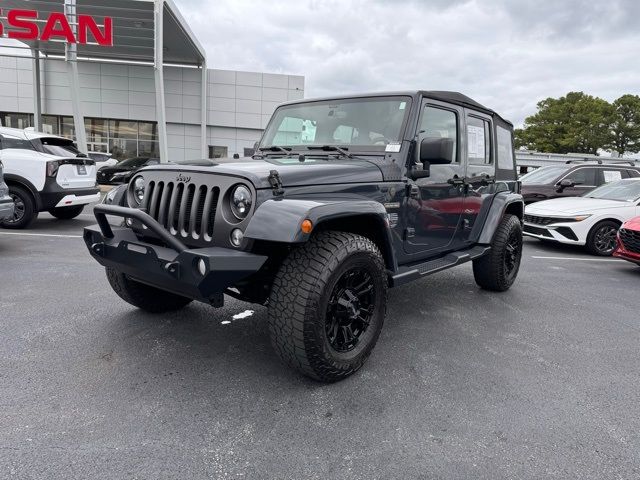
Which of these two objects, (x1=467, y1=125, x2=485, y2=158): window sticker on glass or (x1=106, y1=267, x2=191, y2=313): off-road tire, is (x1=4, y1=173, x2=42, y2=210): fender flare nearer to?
(x1=106, y1=267, x2=191, y2=313): off-road tire

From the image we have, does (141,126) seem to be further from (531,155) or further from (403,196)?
(403,196)

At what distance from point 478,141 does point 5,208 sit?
5803 millimetres

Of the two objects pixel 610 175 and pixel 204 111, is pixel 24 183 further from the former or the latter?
pixel 204 111

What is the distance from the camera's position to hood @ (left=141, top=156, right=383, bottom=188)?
8.52ft

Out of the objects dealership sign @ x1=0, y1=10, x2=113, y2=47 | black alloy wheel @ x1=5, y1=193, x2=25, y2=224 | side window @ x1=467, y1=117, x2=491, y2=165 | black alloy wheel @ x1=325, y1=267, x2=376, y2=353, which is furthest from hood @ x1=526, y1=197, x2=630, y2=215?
dealership sign @ x1=0, y1=10, x2=113, y2=47

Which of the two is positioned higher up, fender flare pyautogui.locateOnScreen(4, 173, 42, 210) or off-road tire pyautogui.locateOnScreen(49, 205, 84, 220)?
fender flare pyautogui.locateOnScreen(4, 173, 42, 210)

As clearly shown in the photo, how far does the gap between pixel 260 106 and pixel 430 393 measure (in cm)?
2616

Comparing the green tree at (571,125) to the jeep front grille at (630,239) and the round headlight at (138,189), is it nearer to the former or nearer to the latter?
the jeep front grille at (630,239)

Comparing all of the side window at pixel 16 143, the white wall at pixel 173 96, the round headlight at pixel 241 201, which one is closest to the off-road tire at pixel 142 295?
the round headlight at pixel 241 201

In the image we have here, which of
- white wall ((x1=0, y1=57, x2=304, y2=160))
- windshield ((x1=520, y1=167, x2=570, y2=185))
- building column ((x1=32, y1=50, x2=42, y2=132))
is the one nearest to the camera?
windshield ((x1=520, y1=167, x2=570, y2=185))

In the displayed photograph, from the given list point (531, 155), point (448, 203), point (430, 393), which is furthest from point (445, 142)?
point (531, 155)

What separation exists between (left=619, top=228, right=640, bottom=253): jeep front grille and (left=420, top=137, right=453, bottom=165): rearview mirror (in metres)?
4.39

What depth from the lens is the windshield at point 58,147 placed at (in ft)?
25.4

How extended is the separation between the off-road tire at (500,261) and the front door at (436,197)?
0.77 m
